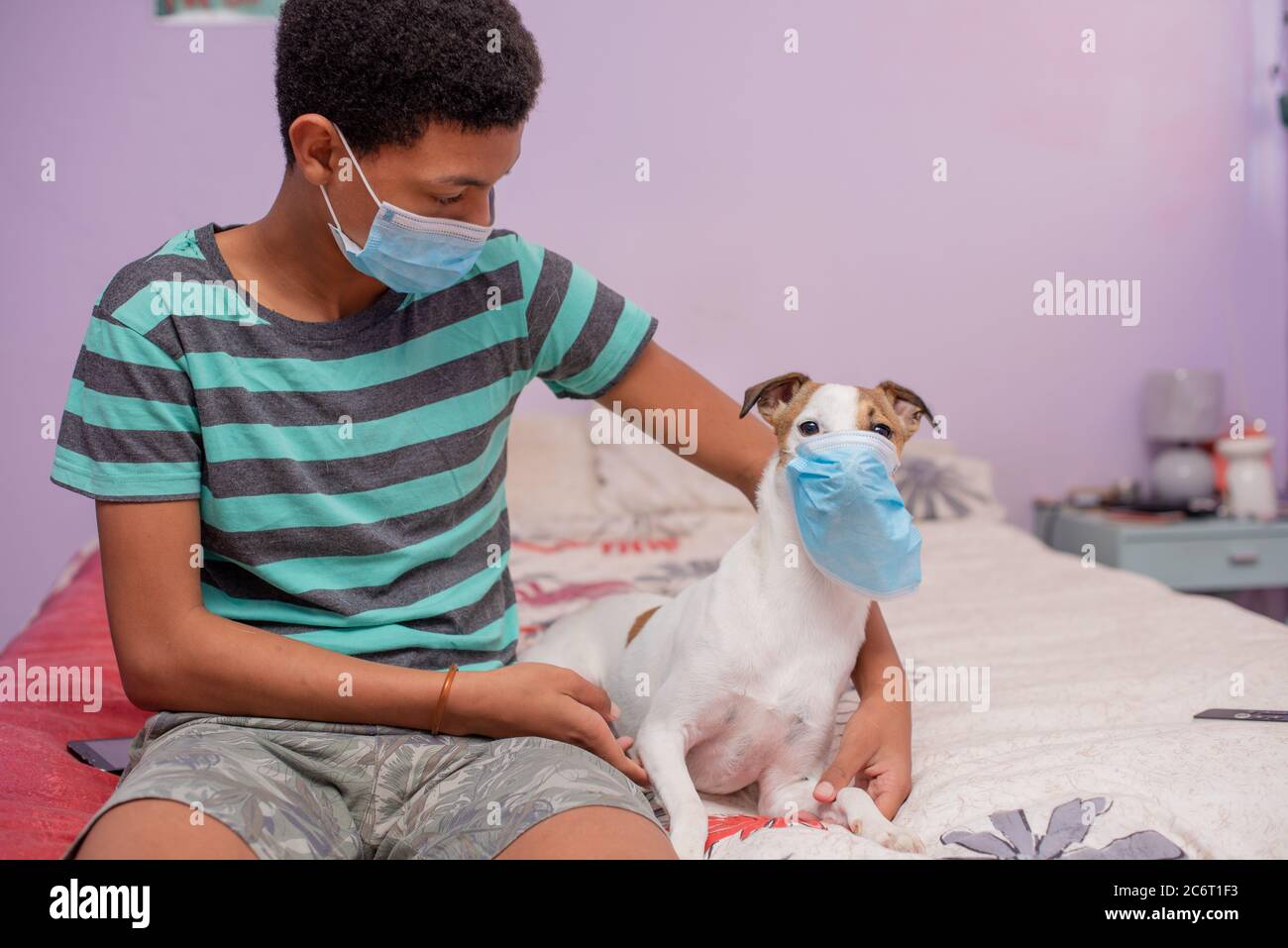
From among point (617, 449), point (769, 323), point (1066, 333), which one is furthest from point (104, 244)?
point (1066, 333)

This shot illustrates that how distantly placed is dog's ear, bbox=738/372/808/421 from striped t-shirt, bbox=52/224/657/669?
0.85 ft

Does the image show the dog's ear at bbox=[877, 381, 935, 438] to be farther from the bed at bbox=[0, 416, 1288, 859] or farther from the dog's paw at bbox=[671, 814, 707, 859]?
the dog's paw at bbox=[671, 814, 707, 859]

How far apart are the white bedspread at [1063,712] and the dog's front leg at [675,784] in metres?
0.03

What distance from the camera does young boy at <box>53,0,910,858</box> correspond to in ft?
3.63

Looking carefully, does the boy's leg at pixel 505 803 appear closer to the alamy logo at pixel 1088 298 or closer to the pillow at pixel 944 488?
the pillow at pixel 944 488

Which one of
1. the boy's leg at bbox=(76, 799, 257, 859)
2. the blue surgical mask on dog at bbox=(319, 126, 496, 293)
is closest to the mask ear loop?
the blue surgical mask on dog at bbox=(319, 126, 496, 293)

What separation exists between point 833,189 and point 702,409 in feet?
8.19

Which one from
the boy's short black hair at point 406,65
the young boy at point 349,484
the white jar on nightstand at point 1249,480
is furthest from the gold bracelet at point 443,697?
the white jar on nightstand at point 1249,480

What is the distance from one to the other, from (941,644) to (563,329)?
1.02 m

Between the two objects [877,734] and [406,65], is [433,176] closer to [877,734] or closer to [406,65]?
[406,65]

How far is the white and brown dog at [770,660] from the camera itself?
129 cm

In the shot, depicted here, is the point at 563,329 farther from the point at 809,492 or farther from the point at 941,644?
the point at 941,644

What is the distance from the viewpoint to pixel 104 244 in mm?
3457

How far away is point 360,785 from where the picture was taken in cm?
112
